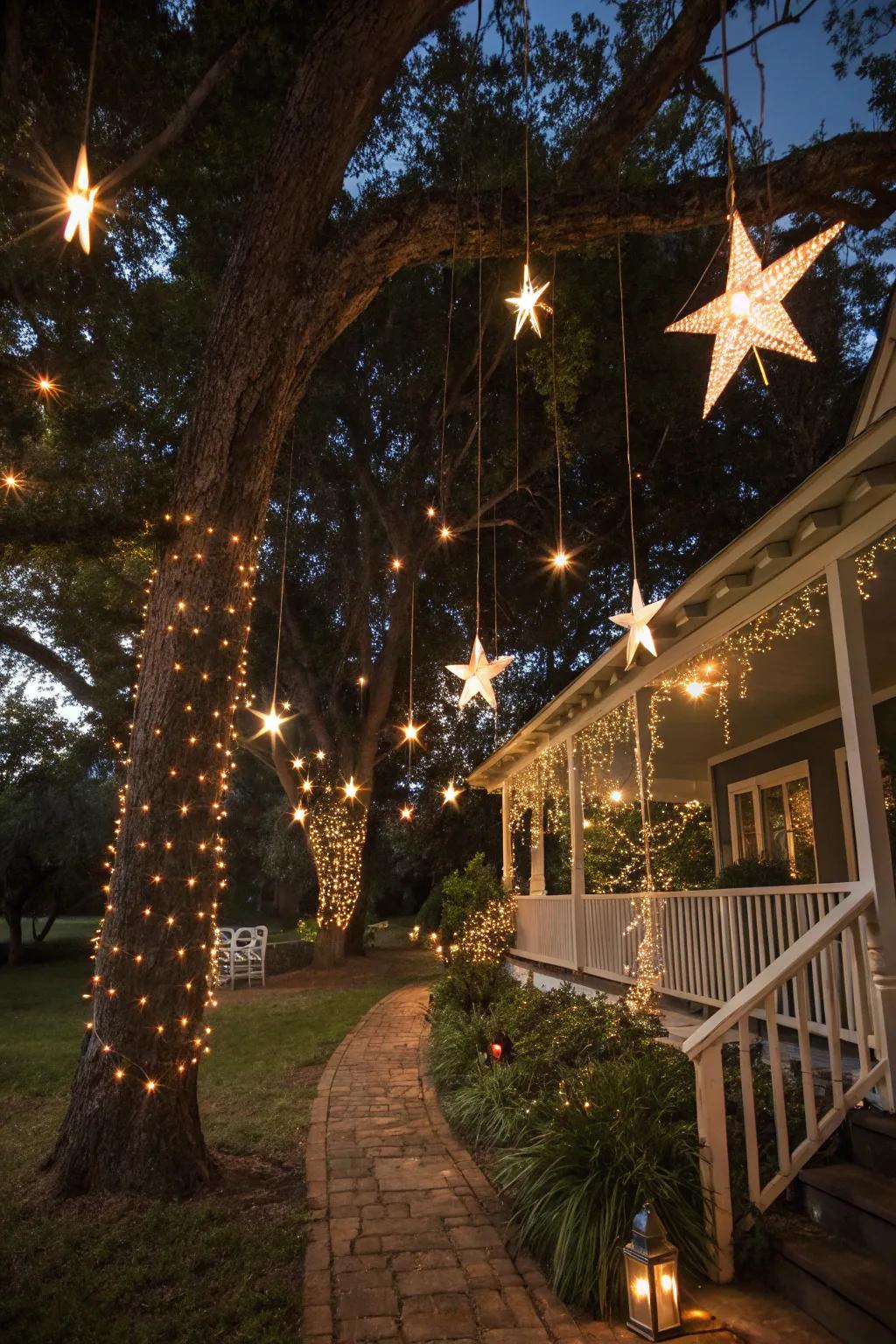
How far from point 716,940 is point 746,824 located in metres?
4.86

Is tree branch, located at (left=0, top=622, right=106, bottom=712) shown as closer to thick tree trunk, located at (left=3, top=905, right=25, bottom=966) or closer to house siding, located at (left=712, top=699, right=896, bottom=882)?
thick tree trunk, located at (left=3, top=905, right=25, bottom=966)

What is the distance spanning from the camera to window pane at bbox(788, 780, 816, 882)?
972 centimetres

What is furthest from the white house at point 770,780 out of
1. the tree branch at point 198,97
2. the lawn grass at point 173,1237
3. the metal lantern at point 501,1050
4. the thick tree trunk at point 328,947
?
the tree branch at point 198,97

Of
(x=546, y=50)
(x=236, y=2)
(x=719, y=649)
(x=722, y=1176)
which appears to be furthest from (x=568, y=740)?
(x=546, y=50)

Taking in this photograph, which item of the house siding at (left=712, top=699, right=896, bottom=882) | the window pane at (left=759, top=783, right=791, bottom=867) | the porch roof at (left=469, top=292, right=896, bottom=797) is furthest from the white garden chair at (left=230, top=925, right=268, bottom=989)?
the house siding at (left=712, top=699, right=896, bottom=882)

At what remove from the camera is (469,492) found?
53.7ft

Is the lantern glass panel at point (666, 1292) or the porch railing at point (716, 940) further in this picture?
the porch railing at point (716, 940)

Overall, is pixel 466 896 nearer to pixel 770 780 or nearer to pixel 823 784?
pixel 770 780

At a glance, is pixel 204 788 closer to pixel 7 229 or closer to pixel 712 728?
pixel 712 728

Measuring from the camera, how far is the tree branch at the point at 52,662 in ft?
50.0

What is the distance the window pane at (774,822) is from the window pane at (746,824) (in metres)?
0.31

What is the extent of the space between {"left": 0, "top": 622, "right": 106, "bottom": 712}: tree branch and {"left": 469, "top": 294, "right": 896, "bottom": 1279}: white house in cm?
846

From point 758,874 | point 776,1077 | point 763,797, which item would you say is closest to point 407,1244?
point 776,1077

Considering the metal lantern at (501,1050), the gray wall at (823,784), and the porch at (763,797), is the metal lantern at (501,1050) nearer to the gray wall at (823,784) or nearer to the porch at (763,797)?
the porch at (763,797)
